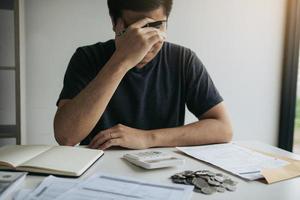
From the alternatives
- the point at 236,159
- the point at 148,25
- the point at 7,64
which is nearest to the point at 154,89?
the point at 148,25

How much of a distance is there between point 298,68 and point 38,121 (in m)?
1.78

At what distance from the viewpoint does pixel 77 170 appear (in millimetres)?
674

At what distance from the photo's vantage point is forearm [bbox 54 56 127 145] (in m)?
0.98

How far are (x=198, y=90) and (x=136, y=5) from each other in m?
0.41

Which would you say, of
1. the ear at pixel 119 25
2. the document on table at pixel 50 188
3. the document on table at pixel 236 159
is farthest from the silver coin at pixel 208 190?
the ear at pixel 119 25

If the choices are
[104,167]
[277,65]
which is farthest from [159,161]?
[277,65]

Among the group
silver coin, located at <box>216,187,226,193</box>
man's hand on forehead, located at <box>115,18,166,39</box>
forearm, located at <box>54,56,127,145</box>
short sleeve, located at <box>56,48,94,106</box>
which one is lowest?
silver coin, located at <box>216,187,226,193</box>

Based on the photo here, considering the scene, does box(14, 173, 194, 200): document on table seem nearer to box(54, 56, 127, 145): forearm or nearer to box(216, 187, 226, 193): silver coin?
box(216, 187, 226, 193): silver coin

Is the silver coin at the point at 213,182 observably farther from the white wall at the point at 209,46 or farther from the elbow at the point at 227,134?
the white wall at the point at 209,46

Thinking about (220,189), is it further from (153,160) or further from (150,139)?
(150,139)

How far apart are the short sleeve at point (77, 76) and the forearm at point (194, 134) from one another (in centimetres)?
35

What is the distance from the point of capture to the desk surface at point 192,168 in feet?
1.94

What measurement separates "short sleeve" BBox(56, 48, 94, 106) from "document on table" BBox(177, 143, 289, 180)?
448mm

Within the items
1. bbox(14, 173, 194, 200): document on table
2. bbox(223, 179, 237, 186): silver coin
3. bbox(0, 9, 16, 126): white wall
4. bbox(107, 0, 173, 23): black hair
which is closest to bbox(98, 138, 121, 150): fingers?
bbox(14, 173, 194, 200): document on table
